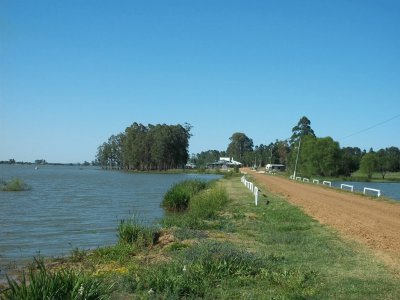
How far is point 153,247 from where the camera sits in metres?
14.9

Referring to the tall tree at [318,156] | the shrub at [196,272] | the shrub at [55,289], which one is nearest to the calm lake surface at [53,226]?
the shrub at [196,272]

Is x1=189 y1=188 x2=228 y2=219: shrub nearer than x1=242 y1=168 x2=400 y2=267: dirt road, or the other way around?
x1=242 y1=168 x2=400 y2=267: dirt road

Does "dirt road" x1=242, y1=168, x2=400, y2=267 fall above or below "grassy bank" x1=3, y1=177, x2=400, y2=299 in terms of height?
above

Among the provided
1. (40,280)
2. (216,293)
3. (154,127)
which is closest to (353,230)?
(216,293)

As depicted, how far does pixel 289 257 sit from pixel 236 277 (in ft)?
9.33

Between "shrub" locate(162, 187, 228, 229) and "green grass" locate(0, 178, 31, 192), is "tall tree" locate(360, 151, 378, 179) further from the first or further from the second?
"shrub" locate(162, 187, 228, 229)

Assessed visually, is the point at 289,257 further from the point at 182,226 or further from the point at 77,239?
the point at 77,239

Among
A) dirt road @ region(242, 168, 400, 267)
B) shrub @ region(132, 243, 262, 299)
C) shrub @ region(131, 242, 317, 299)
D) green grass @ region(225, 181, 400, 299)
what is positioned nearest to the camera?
shrub @ region(131, 242, 317, 299)

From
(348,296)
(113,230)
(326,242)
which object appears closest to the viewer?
(348,296)

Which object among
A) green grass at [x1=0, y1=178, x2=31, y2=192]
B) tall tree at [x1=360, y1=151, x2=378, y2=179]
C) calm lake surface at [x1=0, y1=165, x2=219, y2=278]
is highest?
tall tree at [x1=360, y1=151, x2=378, y2=179]

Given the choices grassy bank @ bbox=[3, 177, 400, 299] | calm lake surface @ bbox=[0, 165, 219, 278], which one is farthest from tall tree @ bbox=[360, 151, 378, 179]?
grassy bank @ bbox=[3, 177, 400, 299]

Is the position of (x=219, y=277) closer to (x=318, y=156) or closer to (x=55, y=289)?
(x=55, y=289)

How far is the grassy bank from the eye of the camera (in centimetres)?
882

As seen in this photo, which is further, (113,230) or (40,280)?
(113,230)
